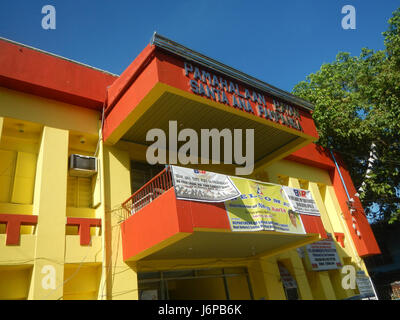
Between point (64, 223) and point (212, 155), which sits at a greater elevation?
point (212, 155)

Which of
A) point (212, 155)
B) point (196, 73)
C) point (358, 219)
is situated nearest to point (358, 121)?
point (358, 219)

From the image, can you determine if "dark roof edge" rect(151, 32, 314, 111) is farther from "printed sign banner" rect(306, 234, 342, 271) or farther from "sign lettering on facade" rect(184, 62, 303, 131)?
"printed sign banner" rect(306, 234, 342, 271)

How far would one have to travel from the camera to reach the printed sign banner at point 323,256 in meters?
13.2

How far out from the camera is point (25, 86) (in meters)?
8.42

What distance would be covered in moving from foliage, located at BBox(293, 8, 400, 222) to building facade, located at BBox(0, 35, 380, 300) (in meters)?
7.27

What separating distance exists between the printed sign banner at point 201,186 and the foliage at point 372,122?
11068mm

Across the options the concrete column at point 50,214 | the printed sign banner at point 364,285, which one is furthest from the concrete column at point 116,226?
the printed sign banner at point 364,285

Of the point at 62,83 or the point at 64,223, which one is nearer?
the point at 64,223

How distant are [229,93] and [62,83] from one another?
15.7ft

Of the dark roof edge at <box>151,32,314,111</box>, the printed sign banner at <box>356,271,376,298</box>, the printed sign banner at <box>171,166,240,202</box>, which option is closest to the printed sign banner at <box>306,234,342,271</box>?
the printed sign banner at <box>356,271,376,298</box>

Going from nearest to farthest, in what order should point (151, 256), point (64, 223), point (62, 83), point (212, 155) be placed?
point (64, 223) → point (151, 256) → point (62, 83) → point (212, 155)

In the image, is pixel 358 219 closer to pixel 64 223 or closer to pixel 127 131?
pixel 127 131

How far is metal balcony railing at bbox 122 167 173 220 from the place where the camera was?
7541 mm

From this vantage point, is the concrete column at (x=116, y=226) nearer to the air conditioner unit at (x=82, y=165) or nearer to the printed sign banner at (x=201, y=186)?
the air conditioner unit at (x=82, y=165)
